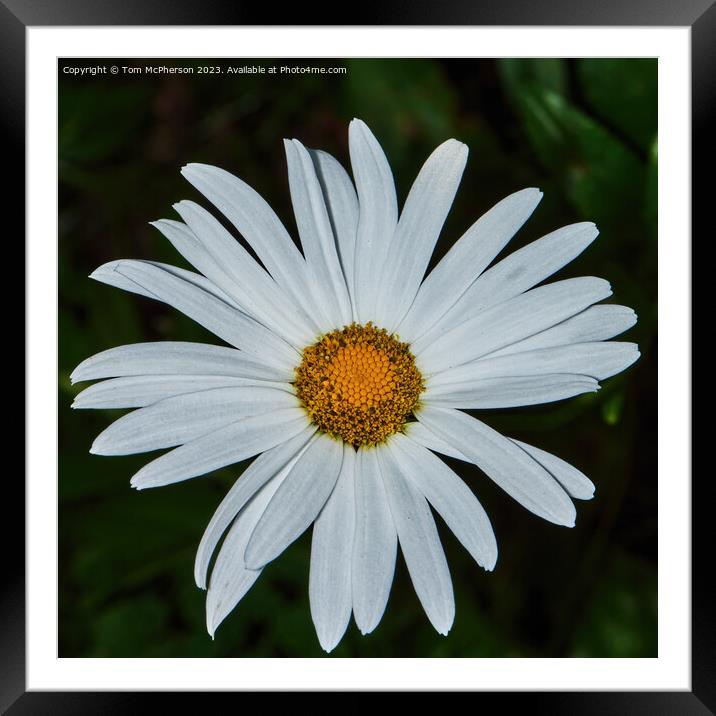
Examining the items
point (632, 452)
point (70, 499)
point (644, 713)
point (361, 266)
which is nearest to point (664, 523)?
point (644, 713)

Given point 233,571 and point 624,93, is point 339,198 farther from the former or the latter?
point 624,93

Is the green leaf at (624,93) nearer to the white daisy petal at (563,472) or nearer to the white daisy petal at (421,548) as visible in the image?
the white daisy petal at (563,472)

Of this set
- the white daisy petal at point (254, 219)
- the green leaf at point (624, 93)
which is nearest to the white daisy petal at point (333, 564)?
the white daisy petal at point (254, 219)

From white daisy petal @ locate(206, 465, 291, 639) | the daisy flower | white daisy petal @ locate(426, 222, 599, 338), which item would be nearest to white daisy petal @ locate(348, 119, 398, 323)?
the daisy flower

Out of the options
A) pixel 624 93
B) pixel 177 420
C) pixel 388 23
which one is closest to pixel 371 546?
pixel 177 420

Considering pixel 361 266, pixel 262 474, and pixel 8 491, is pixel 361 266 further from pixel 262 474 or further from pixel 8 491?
pixel 8 491

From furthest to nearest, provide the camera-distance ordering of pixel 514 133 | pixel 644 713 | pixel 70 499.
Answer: pixel 514 133 → pixel 70 499 → pixel 644 713

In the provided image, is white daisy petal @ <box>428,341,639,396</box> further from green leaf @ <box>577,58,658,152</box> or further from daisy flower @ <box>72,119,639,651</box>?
green leaf @ <box>577,58,658,152</box>
